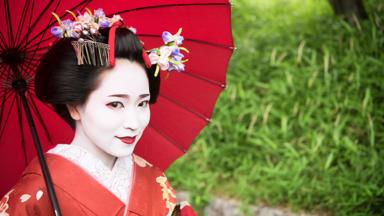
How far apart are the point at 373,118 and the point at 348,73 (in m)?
0.52

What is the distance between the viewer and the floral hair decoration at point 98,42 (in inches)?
75.1

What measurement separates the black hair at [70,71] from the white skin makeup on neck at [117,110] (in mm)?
27

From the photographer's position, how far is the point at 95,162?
2037mm

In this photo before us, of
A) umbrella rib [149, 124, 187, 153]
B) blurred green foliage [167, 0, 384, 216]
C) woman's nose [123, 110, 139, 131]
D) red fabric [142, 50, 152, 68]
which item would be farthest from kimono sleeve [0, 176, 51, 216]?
blurred green foliage [167, 0, 384, 216]

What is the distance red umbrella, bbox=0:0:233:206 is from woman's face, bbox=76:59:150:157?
288 mm

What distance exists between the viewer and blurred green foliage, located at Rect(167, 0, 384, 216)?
3.89 metres

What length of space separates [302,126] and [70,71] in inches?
A: 107

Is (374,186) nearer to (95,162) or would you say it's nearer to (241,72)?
(241,72)

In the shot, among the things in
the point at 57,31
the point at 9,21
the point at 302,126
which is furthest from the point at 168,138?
the point at 302,126

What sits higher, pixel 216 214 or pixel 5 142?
pixel 5 142

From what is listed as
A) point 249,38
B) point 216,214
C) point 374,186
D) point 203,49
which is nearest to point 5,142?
point 203,49

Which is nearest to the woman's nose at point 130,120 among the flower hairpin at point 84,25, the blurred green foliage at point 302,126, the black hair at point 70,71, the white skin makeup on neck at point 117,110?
the white skin makeup on neck at point 117,110

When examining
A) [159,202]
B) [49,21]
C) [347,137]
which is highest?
[49,21]

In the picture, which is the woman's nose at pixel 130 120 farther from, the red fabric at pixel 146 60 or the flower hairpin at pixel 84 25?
the flower hairpin at pixel 84 25
